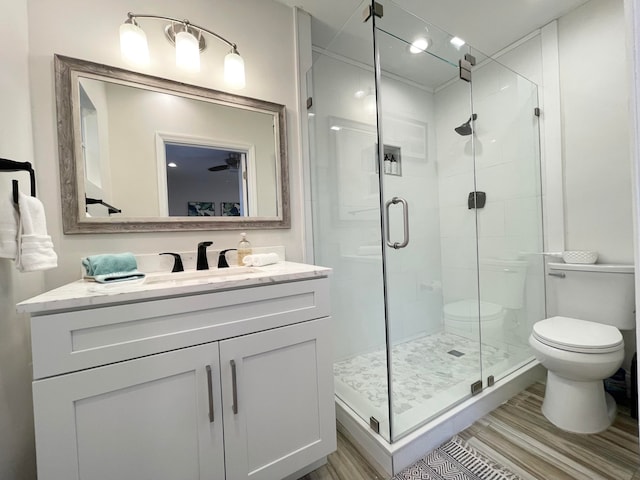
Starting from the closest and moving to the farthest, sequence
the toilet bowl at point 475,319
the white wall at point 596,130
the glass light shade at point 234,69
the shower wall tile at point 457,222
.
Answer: the glass light shade at point 234,69
the white wall at point 596,130
the toilet bowl at point 475,319
the shower wall tile at point 457,222

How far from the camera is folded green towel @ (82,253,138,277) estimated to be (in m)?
1.05

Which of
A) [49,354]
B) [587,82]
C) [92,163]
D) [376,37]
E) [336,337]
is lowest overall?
[336,337]

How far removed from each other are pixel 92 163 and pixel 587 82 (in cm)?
283

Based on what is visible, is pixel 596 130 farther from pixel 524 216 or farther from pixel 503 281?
pixel 503 281

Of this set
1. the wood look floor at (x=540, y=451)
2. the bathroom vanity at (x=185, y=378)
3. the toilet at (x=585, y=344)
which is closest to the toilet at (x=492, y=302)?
the toilet at (x=585, y=344)

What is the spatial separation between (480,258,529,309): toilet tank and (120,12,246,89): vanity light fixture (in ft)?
7.07

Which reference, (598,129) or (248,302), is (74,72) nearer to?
(248,302)

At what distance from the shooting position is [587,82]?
171 centimetres

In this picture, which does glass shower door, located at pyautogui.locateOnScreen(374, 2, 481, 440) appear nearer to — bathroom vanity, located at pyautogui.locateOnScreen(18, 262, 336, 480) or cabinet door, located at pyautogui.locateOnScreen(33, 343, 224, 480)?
bathroom vanity, located at pyautogui.locateOnScreen(18, 262, 336, 480)

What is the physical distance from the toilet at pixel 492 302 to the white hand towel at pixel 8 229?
7.74 ft

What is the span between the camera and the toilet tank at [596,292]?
1.49m

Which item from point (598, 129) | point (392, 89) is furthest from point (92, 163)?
point (598, 129)

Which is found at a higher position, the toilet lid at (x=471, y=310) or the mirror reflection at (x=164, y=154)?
the mirror reflection at (x=164, y=154)

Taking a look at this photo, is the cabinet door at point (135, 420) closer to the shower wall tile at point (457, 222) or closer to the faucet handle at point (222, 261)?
the faucet handle at point (222, 261)
